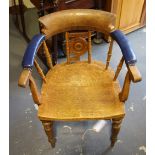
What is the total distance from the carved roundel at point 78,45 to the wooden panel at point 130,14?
92 cm

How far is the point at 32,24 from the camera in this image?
2.61 meters

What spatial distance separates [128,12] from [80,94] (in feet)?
4.12

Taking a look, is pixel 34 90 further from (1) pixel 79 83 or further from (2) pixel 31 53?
(1) pixel 79 83

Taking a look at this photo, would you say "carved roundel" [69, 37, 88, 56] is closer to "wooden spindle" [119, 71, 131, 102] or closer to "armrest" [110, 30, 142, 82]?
"armrest" [110, 30, 142, 82]

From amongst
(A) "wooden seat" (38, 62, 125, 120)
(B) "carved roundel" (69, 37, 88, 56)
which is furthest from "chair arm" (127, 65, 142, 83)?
(B) "carved roundel" (69, 37, 88, 56)

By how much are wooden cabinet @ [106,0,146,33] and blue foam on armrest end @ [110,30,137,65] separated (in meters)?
0.91

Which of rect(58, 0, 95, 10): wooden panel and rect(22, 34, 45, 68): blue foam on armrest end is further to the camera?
rect(58, 0, 95, 10): wooden panel

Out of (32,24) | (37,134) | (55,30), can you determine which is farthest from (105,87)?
(32,24)

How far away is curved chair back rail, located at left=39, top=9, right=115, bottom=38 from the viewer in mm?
1319

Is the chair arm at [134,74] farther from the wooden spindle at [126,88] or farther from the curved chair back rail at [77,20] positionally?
the curved chair back rail at [77,20]

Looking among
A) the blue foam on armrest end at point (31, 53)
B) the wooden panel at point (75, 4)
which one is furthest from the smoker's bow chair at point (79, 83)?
the wooden panel at point (75, 4)

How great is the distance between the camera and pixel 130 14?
2289 mm
